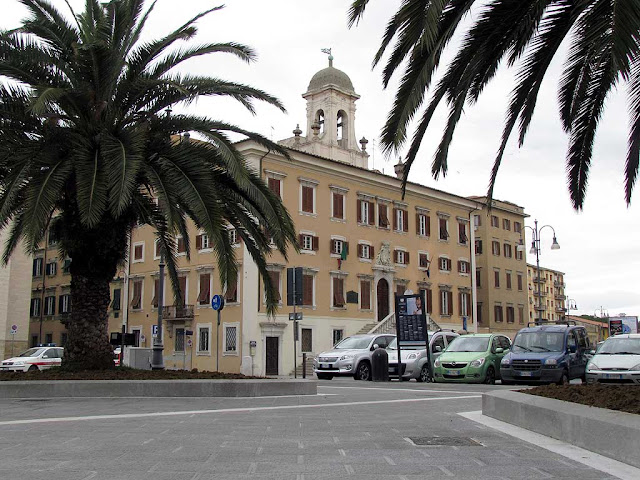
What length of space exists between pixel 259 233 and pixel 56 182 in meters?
4.91

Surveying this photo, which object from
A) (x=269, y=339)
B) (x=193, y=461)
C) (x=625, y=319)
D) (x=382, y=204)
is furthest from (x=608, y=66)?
(x=625, y=319)

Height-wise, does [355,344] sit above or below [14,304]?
below

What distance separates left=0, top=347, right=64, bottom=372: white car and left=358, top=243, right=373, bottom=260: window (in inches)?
833

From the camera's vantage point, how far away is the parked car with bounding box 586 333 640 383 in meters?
18.0

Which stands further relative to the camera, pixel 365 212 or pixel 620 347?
pixel 365 212

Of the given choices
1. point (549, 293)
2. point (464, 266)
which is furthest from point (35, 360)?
point (549, 293)

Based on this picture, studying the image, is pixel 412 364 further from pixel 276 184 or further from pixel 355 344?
pixel 276 184

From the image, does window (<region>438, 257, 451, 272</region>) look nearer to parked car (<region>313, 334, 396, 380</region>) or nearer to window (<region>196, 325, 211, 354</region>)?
window (<region>196, 325, 211, 354</region>)

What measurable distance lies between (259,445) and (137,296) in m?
44.9

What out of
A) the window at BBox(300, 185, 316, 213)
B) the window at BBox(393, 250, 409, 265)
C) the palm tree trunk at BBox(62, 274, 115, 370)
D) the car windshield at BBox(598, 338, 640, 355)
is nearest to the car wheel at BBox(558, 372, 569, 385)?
the car windshield at BBox(598, 338, 640, 355)

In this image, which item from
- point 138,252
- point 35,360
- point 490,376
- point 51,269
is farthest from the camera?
point 51,269

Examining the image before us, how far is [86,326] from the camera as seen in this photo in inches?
642

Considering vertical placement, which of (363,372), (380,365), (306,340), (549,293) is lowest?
(363,372)

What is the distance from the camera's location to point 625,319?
53.8 meters
